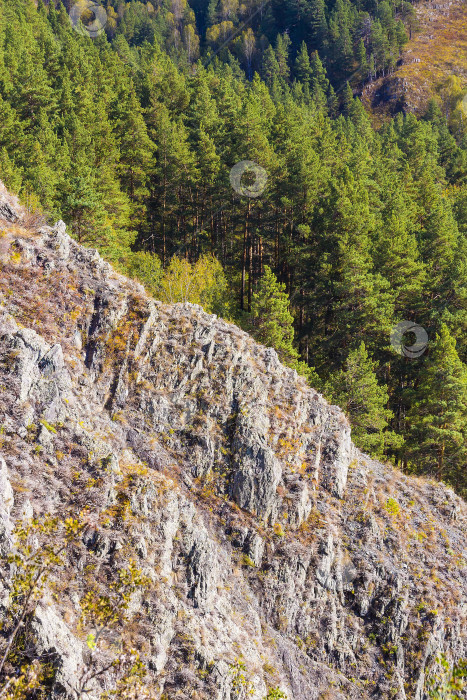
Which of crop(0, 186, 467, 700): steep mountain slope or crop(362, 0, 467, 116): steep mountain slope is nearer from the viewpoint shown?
crop(0, 186, 467, 700): steep mountain slope

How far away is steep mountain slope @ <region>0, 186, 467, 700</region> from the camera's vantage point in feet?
36.9

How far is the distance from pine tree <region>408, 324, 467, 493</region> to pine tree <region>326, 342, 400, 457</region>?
1.87 meters

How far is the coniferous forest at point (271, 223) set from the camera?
25.3 metres

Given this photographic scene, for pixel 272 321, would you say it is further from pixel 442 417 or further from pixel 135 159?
pixel 135 159

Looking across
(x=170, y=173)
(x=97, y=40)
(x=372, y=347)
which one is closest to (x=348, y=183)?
(x=372, y=347)

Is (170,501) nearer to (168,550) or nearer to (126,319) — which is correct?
(168,550)

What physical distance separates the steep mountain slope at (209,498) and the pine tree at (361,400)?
4.77 metres

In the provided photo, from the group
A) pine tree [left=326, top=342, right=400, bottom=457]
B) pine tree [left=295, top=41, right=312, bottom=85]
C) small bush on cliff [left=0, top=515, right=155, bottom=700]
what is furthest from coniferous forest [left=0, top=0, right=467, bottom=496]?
pine tree [left=295, top=41, right=312, bottom=85]

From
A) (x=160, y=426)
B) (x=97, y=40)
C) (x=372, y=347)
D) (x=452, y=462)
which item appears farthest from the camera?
(x=97, y=40)

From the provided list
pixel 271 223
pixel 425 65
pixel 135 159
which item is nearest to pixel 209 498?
pixel 271 223

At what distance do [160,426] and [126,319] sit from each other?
350cm

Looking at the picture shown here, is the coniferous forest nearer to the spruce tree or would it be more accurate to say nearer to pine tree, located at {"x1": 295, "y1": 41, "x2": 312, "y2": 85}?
the spruce tree

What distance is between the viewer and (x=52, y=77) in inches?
1805

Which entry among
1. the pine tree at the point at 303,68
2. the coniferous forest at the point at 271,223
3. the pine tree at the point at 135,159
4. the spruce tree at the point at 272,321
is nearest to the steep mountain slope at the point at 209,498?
the coniferous forest at the point at 271,223
